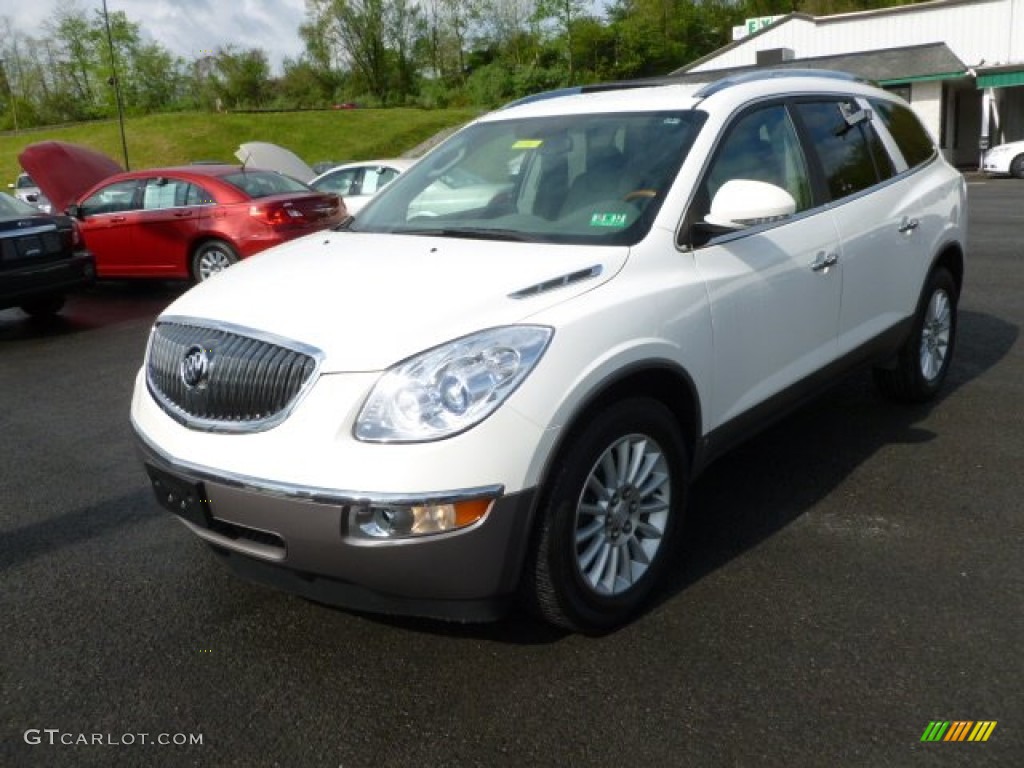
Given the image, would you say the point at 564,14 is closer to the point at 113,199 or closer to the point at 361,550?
the point at 113,199

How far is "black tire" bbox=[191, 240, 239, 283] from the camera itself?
10734mm

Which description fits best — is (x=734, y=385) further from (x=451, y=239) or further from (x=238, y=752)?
(x=238, y=752)

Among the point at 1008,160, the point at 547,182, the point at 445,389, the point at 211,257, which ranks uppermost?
the point at 547,182

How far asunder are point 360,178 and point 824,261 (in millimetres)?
10638

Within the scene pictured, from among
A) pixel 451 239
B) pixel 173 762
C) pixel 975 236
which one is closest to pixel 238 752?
pixel 173 762

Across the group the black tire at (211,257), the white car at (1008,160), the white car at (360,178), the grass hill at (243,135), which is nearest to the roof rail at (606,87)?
the black tire at (211,257)

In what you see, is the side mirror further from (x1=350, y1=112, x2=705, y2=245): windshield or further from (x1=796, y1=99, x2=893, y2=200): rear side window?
(x1=796, y1=99, x2=893, y2=200): rear side window

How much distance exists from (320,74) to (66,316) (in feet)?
245

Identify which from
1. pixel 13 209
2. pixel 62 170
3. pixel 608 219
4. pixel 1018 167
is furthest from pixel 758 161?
pixel 1018 167

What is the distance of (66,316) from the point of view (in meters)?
10.3

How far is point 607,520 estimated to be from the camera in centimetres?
308

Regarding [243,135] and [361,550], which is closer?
[361,550]

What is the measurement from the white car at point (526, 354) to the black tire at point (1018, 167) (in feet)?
75.5

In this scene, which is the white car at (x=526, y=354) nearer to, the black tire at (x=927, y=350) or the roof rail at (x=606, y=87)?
the roof rail at (x=606, y=87)
